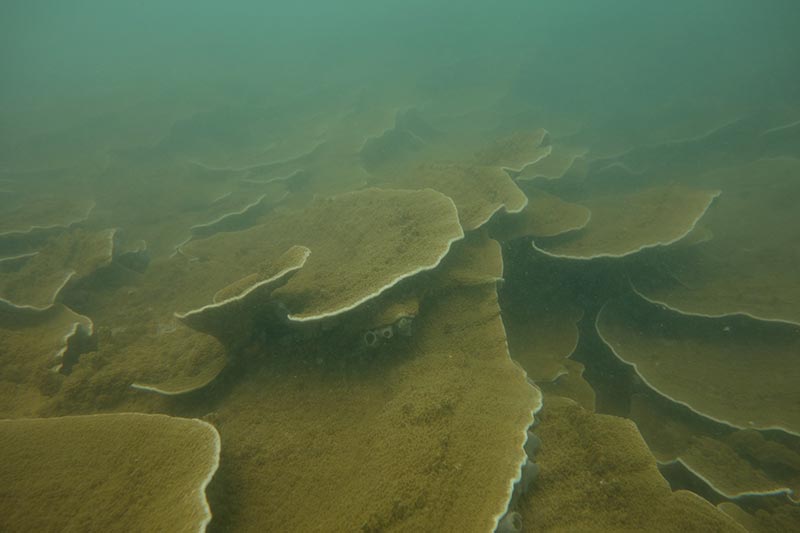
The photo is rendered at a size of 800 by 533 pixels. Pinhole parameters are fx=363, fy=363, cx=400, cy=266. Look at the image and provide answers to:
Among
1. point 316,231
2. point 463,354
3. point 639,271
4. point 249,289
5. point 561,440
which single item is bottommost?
point 639,271

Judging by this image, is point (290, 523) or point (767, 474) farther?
point (767, 474)

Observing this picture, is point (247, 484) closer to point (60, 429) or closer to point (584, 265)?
point (60, 429)

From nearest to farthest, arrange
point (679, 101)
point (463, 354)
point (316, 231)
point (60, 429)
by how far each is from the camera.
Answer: point (60, 429) < point (463, 354) < point (316, 231) < point (679, 101)

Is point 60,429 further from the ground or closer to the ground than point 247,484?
further from the ground

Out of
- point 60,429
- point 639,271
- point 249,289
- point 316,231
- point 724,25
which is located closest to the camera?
point 60,429

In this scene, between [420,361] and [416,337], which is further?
[416,337]

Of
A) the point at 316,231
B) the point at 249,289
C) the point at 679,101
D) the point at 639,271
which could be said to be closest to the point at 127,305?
the point at 316,231
